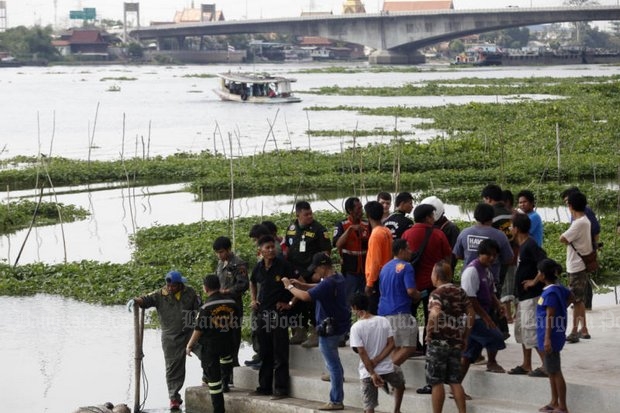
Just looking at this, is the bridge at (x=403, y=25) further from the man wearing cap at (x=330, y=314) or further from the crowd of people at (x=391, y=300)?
the man wearing cap at (x=330, y=314)

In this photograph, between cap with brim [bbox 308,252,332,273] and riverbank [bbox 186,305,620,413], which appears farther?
cap with brim [bbox 308,252,332,273]

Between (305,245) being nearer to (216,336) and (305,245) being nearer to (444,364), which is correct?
(216,336)

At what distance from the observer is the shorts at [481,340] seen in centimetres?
1032

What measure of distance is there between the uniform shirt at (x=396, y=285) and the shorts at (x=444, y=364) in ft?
2.19

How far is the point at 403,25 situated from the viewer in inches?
5157

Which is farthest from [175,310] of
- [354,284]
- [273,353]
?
[354,284]

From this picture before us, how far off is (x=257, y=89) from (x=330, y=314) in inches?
2571

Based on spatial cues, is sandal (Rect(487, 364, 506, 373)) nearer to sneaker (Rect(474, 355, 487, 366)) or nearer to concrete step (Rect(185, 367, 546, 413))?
concrete step (Rect(185, 367, 546, 413))

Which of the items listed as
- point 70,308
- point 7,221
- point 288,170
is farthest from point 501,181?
point 70,308

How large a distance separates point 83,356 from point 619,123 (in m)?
29.7

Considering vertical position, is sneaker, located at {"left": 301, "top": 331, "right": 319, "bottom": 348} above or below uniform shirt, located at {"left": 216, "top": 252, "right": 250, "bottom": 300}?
below

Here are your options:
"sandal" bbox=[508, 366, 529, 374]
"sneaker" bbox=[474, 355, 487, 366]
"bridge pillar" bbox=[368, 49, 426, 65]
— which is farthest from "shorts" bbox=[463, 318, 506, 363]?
"bridge pillar" bbox=[368, 49, 426, 65]

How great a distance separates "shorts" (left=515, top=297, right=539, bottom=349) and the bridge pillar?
13088cm

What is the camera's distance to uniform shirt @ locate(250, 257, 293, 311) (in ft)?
36.5
